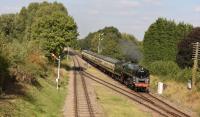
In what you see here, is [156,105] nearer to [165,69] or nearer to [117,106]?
[117,106]

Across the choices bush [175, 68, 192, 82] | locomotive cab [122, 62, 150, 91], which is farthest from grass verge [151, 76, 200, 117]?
locomotive cab [122, 62, 150, 91]

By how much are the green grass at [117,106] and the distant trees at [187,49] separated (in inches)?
1194

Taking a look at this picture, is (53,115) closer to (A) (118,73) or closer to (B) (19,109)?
(B) (19,109)

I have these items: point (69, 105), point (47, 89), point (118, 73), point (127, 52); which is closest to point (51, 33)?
point (118, 73)

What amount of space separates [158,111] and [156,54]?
53.9 meters

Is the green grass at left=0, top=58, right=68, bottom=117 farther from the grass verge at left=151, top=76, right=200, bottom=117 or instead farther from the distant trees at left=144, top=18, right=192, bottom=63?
the distant trees at left=144, top=18, right=192, bottom=63

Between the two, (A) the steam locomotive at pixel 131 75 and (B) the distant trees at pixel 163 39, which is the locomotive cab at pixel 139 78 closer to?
(A) the steam locomotive at pixel 131 75

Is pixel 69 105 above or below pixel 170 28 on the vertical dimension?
below

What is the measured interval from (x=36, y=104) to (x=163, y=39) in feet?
204

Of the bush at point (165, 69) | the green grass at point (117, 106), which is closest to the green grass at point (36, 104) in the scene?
the green grass at point (117, 106)

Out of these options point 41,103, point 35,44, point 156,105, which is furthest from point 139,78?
point 41,103

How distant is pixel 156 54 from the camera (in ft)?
290

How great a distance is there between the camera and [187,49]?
74.0 m

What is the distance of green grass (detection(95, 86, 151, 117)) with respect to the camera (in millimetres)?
32781
